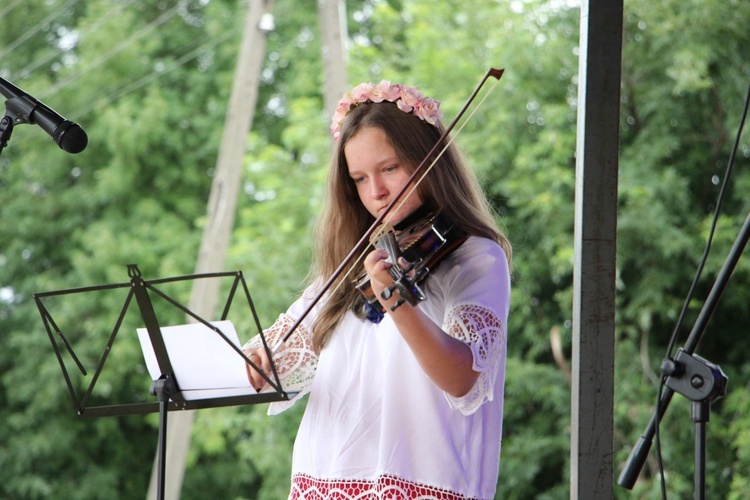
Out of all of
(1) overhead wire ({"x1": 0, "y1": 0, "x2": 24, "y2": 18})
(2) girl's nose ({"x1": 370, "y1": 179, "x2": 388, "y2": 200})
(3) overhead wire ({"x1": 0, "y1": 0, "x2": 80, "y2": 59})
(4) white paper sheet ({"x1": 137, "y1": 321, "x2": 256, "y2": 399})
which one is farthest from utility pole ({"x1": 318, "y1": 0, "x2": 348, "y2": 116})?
(1) overhead wire ({"x1": 0, "y1": 0, "x2": 24, "y2": 18})

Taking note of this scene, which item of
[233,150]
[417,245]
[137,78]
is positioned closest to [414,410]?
[417,245]

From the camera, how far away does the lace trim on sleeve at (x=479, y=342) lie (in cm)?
176

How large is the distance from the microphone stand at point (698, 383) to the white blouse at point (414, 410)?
288mm

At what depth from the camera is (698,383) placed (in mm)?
1747

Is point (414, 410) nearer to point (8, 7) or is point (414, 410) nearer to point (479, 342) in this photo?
point (479, 342)

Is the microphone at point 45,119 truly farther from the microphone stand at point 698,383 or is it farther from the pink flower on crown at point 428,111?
the microphone stand at point 698,383

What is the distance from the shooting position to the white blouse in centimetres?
177

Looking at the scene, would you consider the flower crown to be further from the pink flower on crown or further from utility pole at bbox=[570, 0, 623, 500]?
utility pole at bbox=[570, 0, 623, 500]

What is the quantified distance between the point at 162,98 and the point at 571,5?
15.2 feet

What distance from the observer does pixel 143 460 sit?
9844 mm

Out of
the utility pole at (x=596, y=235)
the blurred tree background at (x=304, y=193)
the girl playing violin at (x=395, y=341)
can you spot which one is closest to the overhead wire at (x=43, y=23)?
the blurred tree background at (x=304, y=193)

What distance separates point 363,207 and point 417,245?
14.6 inches

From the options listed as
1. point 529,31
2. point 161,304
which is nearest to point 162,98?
point 161,304

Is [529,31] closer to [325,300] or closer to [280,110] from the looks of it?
[280,110]
